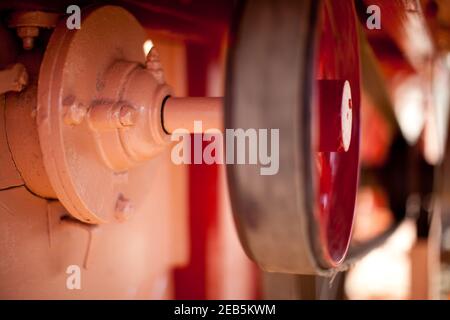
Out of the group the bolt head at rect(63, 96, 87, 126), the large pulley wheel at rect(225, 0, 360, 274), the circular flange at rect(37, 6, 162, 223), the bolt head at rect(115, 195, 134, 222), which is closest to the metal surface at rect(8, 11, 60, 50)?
the circular flange at rect(37, 6, 162, 223)

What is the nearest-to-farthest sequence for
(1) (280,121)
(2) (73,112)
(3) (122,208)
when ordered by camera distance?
(1) (280,121), (2) (73,112), (3) (122,208)

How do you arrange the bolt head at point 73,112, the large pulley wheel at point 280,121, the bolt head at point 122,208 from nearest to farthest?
the large pulley wheel at point 280,121
the bolt head at point 73,112
the bolt head at point 122,208

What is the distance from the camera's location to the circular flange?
2.75 feet

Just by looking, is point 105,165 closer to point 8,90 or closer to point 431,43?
point 8,90

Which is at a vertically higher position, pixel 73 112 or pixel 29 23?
pixel 29 23

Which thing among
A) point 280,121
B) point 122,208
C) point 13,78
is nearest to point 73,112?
point 13,78

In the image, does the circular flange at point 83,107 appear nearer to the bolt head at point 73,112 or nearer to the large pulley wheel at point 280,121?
the bolt head at point 73,112

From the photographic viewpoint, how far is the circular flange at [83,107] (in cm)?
84

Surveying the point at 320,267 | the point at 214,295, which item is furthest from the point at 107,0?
the point at 214,295

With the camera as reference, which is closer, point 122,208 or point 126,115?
point 126,115

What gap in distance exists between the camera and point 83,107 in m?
0.86

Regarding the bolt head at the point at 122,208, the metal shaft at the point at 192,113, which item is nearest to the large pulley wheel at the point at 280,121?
the metal shaft at the point at 192,113

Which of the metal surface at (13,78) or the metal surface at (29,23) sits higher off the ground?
the metal surface at (29,23)

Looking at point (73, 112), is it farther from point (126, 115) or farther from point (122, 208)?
point (122, 208)
